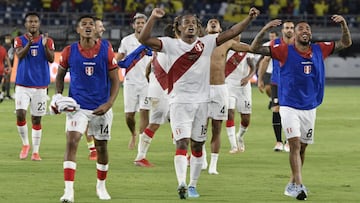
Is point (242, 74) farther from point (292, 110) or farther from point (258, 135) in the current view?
point (292, 110)

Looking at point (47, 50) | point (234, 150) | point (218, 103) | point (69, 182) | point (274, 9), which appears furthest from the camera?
point (274, 9)

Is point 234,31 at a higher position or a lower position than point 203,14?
higher

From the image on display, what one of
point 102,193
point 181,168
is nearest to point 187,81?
point 181,168

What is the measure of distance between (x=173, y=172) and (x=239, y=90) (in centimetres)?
472

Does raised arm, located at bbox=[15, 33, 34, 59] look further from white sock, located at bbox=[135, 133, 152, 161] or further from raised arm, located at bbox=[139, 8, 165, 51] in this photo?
raised arm, located at bbox=[139, 8, 165, 51]

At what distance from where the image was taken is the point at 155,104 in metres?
18.6

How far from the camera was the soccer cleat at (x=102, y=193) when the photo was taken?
14.1m

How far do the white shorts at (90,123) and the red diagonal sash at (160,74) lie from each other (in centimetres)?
407

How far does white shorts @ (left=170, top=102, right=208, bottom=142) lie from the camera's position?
1431 centimetres

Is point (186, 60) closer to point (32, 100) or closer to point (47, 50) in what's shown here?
point (47, 50)

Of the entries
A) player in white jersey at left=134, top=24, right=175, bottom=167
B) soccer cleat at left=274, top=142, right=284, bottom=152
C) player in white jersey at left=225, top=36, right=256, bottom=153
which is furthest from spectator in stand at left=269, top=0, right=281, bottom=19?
player in white jersey at left=134, top=24, right=175, bottom=167

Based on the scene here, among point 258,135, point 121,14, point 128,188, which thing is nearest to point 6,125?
point 258,135

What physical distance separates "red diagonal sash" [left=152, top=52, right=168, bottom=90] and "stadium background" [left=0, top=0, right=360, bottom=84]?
26.7m

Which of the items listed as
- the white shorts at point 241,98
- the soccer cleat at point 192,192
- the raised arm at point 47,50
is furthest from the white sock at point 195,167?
the white shorts at point 241,98
